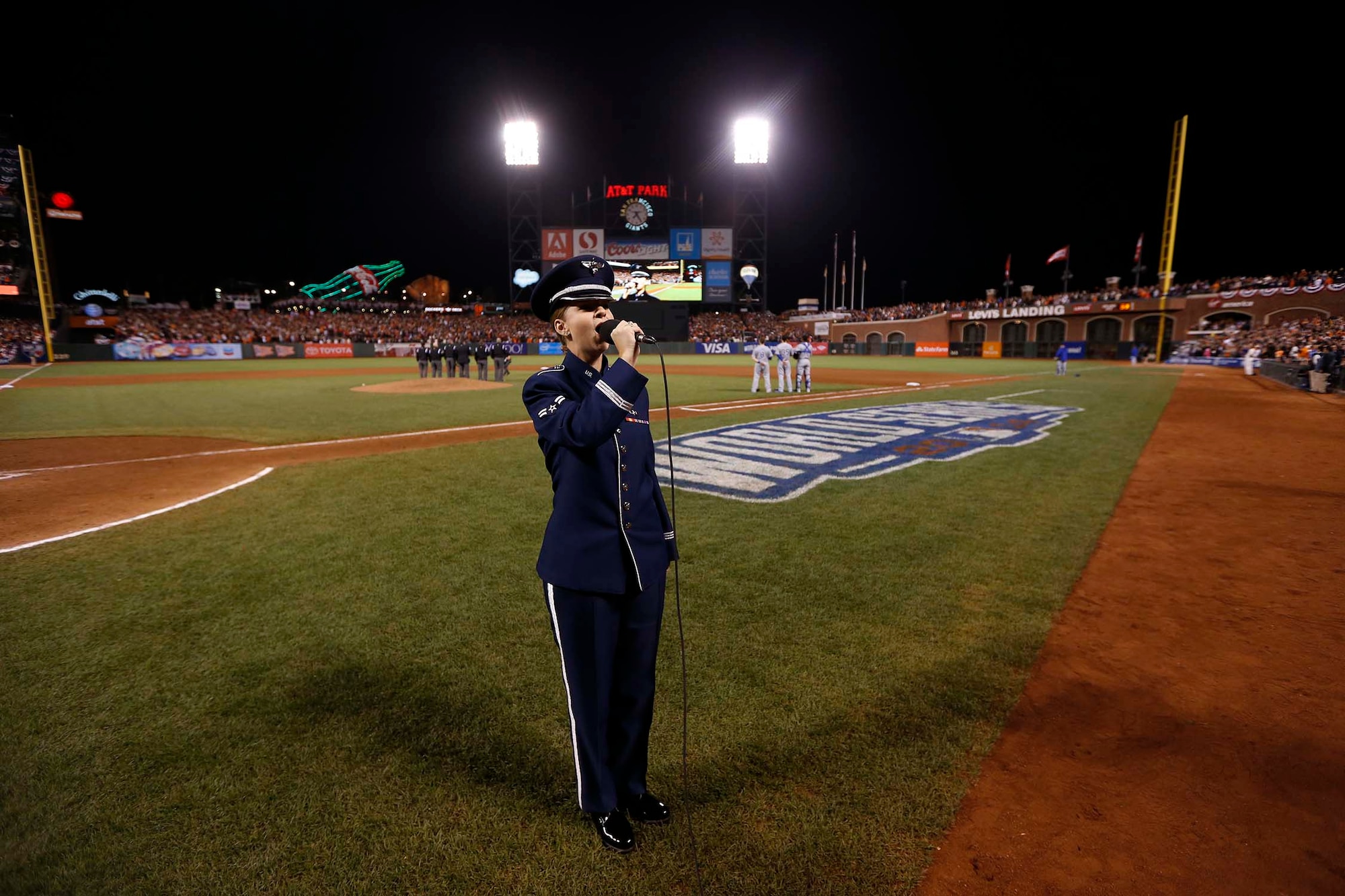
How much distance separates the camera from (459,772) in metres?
2.82

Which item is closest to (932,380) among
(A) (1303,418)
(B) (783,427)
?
(A) (1303,418)

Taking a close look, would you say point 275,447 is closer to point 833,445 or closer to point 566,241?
point 833,445

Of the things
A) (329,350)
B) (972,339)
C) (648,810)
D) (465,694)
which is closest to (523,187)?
(329,350)

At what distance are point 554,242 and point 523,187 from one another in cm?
742

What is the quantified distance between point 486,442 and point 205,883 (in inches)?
355

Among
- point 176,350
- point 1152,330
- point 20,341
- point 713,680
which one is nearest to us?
point 713,680

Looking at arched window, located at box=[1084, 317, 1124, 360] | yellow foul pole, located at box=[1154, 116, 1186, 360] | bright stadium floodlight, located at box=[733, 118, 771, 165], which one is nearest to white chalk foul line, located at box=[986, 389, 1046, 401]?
yellow foul pole, located at box=[1154, 116, 1186, 360]

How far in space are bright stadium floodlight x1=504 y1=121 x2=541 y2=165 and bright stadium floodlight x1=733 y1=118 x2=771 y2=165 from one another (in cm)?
2052

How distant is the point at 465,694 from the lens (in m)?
3.43

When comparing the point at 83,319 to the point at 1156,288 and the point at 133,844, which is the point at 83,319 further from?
the point at 1156,288

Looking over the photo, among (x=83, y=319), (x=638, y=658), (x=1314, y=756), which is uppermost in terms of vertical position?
(x=83, y=319)

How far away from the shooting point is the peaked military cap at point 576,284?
7.16 feet

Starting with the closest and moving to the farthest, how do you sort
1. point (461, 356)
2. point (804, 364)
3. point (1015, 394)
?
point (804, 364) < point (1015, 394) < point (461, 356)

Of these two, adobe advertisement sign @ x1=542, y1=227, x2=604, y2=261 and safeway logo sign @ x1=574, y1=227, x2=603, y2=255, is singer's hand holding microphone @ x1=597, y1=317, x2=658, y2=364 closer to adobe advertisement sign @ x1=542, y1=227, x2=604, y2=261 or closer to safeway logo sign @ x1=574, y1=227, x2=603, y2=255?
safeway logo sign @ x1=574, y1=227, x2=603, y2=255
